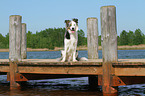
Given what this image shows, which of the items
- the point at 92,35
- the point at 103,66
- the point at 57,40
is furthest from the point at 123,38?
the point at 103,66

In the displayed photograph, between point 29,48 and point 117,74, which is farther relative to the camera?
point 29,48

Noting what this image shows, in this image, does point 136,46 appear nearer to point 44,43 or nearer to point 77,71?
point 44,43

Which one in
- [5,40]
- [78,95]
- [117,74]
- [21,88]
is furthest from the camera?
[5,40]

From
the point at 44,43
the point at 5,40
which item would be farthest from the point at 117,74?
the point at 5,40

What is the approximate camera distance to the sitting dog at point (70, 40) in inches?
307

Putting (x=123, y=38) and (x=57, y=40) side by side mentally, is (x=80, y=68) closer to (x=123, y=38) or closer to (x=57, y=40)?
(x=123, y=38)

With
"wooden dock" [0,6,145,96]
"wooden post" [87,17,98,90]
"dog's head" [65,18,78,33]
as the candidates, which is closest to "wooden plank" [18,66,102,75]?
"wooden dock" [0,6,145,96]

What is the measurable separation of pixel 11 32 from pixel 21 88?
218cm

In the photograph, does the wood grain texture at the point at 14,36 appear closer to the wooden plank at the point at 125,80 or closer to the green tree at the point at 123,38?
the wooden plank at the point at 125,80

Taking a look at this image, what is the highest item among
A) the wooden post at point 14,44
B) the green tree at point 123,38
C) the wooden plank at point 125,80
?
the green tree at point 123,38

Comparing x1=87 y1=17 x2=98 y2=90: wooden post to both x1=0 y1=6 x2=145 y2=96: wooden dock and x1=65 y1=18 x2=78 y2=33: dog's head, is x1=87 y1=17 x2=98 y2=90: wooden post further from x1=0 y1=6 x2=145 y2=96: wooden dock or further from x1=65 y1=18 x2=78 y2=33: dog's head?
x1=0 y1=6 x2=145 y2=96: wooden dock

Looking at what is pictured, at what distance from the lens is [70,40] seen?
796 cm

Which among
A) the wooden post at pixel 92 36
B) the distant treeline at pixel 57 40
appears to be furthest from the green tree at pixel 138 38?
the wooden post at pixel 92 36

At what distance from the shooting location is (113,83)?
23.2ft
